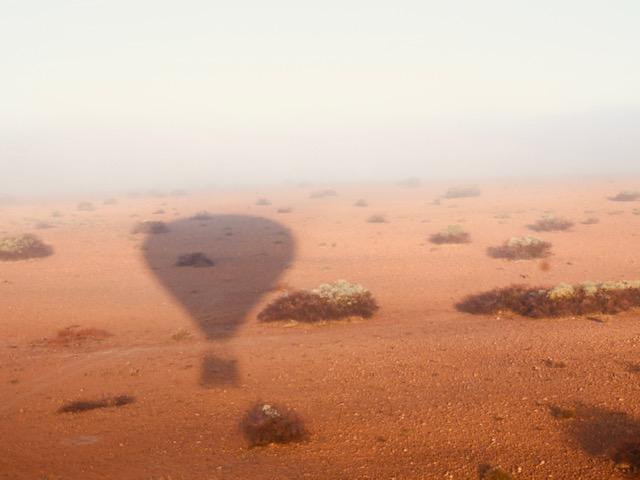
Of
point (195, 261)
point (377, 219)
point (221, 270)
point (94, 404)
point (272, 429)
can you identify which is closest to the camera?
point (272, 429)

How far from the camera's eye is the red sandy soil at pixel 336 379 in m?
8.03

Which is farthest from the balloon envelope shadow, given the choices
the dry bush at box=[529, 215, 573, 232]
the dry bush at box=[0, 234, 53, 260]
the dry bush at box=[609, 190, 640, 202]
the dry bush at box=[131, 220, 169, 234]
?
the dry bush at box=[609, 190, 640, 202]

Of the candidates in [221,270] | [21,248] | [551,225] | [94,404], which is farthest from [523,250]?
[21,248]

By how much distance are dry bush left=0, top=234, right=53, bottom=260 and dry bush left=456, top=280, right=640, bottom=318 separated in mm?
21397

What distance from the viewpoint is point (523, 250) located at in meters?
23.7

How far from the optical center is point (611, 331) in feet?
42.9

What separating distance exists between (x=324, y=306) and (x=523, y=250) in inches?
446

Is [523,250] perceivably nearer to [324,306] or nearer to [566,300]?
[566,300]

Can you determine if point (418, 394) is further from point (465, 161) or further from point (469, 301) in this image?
point (465, 161)

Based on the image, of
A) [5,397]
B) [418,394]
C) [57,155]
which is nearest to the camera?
[418,394]

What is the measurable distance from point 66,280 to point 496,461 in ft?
65.0

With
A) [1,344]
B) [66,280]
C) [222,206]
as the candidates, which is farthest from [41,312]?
[222,206]

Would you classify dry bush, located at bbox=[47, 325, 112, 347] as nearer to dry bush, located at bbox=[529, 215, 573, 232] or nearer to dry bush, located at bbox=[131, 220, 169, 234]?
dry bush, located at bbox=[131, 220, 169, 234]

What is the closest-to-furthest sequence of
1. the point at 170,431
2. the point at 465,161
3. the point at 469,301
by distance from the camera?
the point at 170,431 → the point at 469,301 → the point at 465,161
